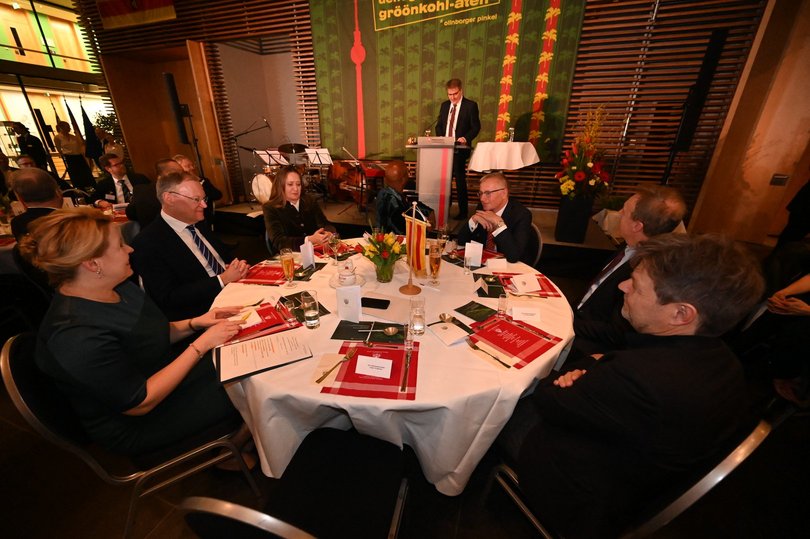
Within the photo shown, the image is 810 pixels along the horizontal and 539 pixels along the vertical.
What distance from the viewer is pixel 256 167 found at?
7.73m

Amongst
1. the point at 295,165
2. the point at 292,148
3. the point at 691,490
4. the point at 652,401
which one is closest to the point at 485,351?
the point at 652,401

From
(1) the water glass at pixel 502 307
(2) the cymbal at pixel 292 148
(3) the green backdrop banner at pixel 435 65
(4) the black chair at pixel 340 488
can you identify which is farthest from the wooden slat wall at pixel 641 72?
(4) the black chair at pixel 340 488

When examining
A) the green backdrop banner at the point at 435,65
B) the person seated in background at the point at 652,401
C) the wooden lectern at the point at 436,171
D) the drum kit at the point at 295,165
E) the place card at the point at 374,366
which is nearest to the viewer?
the person seated in background at the point at 652,401

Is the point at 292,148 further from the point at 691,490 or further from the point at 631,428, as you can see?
the point at 691,490

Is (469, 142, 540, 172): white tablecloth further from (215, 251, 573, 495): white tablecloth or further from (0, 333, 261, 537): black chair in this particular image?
(0, 333, 261, 537): black chair

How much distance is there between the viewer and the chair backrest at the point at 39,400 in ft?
3.36

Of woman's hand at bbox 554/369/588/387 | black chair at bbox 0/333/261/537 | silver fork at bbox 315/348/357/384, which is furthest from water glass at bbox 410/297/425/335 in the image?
black chair at bbox 0/333/261/537

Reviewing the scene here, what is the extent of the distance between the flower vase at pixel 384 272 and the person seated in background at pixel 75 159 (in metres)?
8.03

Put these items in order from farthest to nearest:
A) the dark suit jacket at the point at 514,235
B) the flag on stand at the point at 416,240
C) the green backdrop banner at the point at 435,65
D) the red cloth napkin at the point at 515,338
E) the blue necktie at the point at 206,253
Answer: the green backdrop banner at the point at 435,65 < the dark suit jacket at the point at 514,235 < the blue necktie at the point at 206,253 < the flag on stand at the point at 416,240 < the red cloth napkin at the point at 515,338

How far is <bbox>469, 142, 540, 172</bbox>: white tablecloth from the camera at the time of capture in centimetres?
460

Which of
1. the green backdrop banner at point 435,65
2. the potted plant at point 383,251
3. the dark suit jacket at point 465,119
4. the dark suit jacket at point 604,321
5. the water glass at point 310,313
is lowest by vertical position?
the dark suit jacket at point 604,321

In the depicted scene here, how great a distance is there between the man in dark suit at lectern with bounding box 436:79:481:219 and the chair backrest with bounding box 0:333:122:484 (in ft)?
16.5

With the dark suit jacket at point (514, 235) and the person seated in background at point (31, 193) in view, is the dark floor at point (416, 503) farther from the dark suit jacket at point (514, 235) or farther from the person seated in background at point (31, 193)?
the person seated in background at point (31, 193)

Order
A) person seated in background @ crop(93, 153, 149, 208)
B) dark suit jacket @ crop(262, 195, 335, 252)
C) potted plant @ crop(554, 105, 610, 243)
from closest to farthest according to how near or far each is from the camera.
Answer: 1. dark suit jacket @ crop(262, 195, 335, 252)
2. potted plant @ crop(554, 105, 610, 243)
3. person seated in background @ crop(93, 153, 149, 208)
